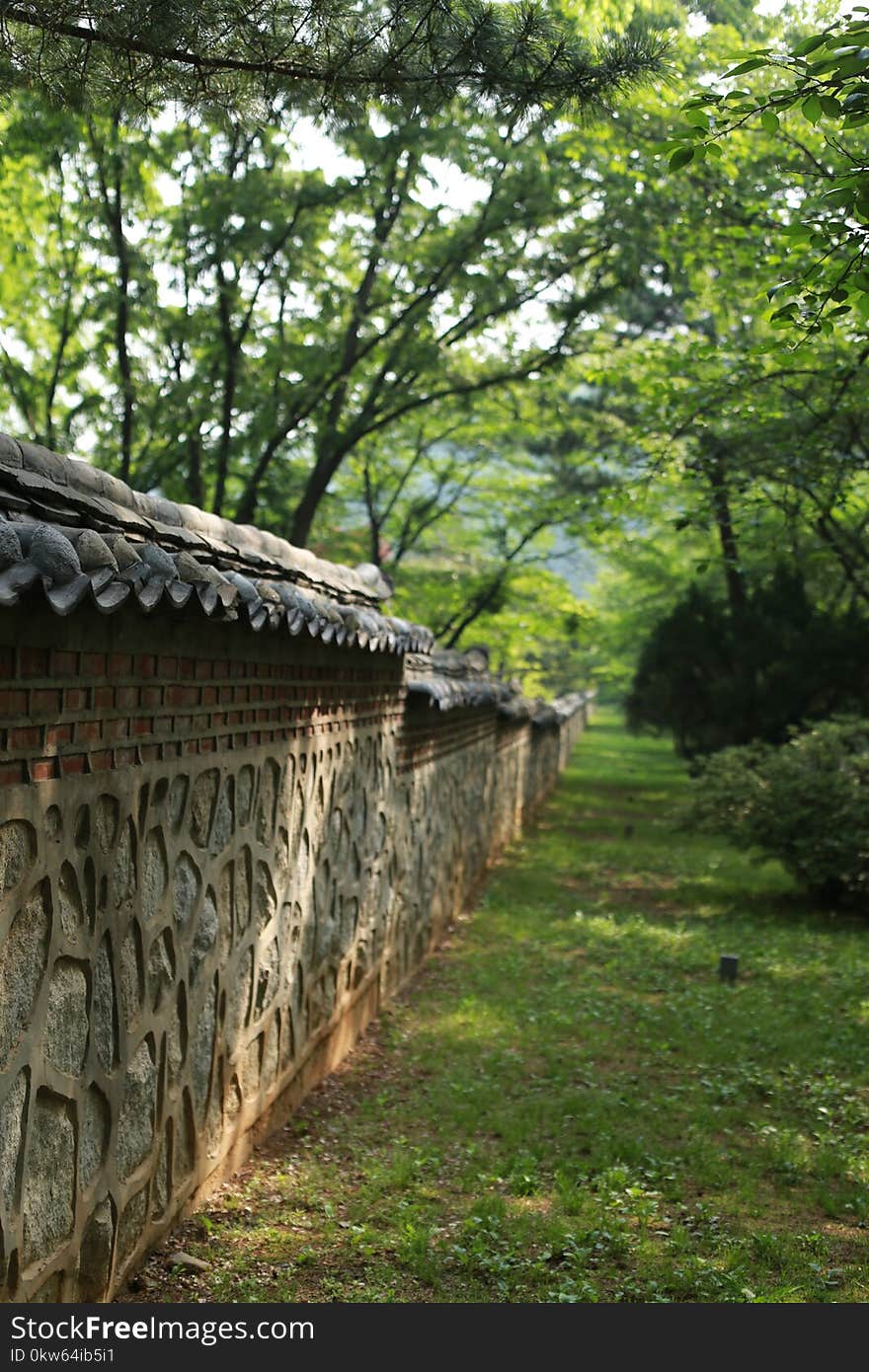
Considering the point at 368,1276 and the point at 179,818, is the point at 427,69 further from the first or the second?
the point at 368,1276

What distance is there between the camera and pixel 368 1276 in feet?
12.8

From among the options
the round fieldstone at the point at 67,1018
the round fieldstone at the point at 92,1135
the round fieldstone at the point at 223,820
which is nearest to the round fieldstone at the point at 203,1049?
the round fieldstone at the point at 223,820

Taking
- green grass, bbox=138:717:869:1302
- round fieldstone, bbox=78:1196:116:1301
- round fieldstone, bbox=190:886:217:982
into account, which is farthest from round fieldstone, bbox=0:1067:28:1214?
round fieldstone, bbox=190:886:217:982

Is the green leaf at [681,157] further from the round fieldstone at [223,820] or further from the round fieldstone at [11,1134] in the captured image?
the round fieldstone at [11,1134]

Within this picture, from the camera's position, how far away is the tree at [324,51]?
4121mm

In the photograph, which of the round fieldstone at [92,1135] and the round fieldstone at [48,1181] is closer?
the round fieldstone at [48,1181]

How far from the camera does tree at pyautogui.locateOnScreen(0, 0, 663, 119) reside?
4121 millimetres

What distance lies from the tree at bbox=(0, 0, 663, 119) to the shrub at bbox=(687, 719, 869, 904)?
324 inches

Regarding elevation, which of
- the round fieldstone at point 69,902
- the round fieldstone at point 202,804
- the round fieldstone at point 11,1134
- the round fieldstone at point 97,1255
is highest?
the round fieldstone at point 202,804

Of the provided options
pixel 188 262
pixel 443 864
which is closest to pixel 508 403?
pixel 188 262

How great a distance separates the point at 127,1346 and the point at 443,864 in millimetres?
7210

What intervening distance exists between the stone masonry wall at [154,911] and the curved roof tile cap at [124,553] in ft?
0.70

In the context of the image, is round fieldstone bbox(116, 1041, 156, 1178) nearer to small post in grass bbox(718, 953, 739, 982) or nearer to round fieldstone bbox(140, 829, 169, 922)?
round fieldstone bbox(140, 829, 169, 922)

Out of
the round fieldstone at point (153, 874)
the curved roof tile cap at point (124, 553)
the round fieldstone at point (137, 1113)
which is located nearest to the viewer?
the curved roof tile cap at point (124, 553)
